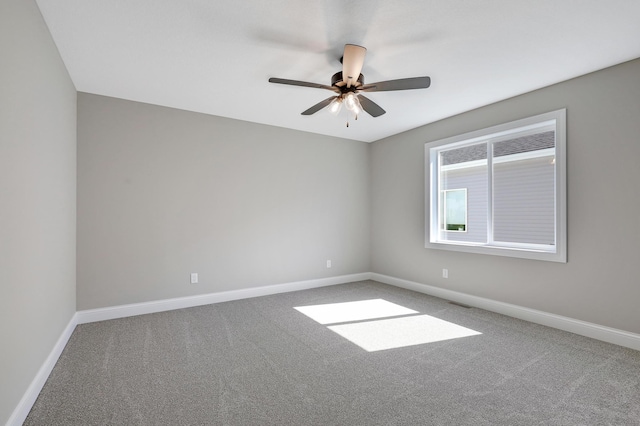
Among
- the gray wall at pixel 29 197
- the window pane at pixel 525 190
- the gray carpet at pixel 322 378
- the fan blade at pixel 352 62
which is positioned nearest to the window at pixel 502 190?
the window pane at pixel 525 190

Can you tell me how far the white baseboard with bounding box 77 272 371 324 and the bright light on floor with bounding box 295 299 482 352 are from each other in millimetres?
849

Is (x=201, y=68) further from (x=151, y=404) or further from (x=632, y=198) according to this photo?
(x=632, y=198)

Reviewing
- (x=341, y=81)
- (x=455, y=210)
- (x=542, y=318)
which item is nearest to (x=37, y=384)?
(x=341, y=81)

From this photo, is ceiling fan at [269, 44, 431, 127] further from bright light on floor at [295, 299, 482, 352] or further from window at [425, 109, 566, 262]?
bright light on floor at [295, 299, 482, 352]

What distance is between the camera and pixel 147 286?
148 inches

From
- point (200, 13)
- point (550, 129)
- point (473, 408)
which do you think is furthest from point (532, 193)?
point (200, 13)

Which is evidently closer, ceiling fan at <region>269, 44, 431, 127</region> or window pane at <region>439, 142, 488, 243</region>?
ceiling fan at <region>269, 44, 431, 127</region>

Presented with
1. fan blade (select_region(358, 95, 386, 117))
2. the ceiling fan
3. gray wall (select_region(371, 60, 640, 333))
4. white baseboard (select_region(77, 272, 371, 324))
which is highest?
the ceiling fan

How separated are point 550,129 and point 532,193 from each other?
0.72m

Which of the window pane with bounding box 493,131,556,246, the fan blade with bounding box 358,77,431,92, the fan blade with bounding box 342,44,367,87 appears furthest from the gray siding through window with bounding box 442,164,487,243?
the fan blade with bounding box 342,44,367,87

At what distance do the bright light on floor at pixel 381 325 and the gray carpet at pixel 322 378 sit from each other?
13cm

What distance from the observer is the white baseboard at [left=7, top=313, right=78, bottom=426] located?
170cm


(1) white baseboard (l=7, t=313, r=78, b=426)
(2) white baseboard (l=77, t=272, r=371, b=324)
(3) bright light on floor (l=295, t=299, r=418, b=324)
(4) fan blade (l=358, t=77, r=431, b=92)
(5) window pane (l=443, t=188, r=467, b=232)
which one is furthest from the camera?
(5) window pane (l=443, t=188, r=467, b=232)

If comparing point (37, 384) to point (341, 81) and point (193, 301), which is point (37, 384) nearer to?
point (193, 301)
